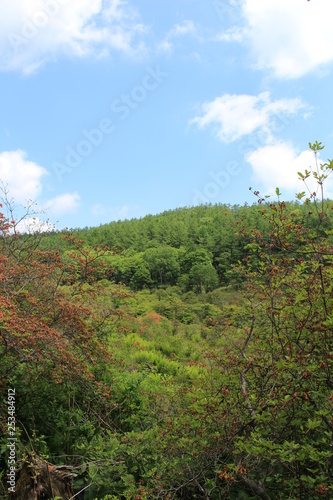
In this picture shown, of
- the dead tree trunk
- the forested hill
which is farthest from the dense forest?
the forested hill

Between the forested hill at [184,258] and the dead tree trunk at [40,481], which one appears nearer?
the dead tree trunk at [40,481]

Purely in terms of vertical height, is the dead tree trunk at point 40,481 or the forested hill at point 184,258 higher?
the forested hill at point 184,258

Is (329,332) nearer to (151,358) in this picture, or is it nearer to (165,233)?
(151,358)

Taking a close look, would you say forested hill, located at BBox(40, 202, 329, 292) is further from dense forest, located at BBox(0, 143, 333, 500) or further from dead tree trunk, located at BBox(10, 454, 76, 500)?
dead tree trunk, located at BBox(10, 454, 76, 500)

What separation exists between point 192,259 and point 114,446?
137 feet

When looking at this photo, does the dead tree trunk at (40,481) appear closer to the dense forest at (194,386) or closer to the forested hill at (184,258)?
the dense forest at (194,386)

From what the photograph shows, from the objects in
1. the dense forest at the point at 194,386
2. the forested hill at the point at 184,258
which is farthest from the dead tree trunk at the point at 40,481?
the forested hill at the point at 184,258

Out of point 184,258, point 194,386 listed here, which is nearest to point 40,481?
point 194,386

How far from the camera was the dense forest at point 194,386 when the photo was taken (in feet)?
9.26

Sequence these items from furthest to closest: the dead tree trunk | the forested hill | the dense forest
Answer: the forested hill < the dead tree trunk < the dense forest

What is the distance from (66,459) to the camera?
14.9 feet

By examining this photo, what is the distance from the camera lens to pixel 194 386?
456cm

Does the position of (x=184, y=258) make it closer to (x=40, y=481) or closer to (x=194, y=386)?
(x=194, y=386)

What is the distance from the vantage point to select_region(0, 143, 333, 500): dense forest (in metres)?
2.82
